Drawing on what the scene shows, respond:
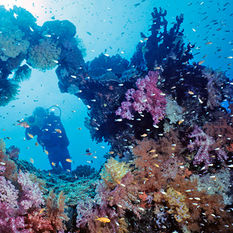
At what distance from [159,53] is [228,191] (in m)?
7.22

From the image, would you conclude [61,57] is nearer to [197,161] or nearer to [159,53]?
[159,53]

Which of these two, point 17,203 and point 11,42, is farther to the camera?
point 11,42

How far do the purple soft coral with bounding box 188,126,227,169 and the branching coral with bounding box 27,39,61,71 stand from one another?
8.27 meters

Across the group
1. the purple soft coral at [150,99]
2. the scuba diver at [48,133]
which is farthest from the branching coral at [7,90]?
the purple soft coral at [150,99]

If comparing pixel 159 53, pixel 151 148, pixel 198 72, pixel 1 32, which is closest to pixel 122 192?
pixel 151 148

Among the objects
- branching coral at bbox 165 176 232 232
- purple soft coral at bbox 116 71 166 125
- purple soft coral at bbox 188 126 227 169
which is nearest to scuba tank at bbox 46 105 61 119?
purple soft coral at bbox 116 71 166 125

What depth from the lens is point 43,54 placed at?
31.7 ft

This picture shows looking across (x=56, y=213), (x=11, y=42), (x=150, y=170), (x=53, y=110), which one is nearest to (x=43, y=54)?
(x=11, y=42)

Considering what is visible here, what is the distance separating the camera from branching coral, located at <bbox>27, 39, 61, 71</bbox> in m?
9.56

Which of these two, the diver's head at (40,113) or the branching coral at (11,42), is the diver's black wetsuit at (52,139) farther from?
the branching coral at (11,42)

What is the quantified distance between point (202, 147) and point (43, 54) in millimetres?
9326

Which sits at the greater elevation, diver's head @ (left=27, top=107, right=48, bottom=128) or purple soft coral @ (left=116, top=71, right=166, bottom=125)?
diver's head @ (left=27, top=107, right=48, bottom=128)

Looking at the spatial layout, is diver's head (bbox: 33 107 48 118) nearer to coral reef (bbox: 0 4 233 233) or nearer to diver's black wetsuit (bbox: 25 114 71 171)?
diver's black wetsuit (bbox: 25 114 71 171)

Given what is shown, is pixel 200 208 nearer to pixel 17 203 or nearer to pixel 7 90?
pixel 17 203
